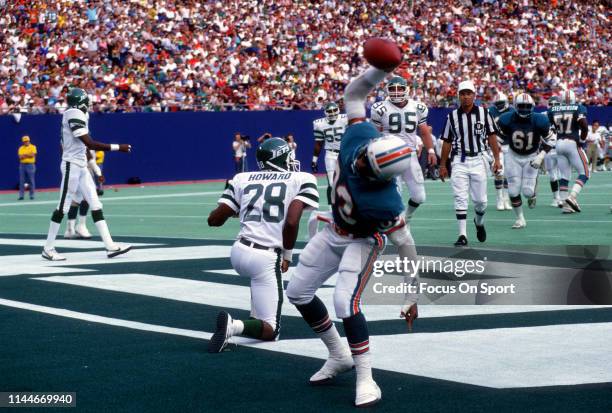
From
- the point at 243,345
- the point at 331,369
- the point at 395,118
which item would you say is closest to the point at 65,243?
the point at 395,118

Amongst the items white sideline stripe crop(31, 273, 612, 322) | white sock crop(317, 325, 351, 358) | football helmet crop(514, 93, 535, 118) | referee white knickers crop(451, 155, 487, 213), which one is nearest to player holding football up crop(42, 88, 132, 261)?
white sideline stripe crop(31, 273, 612, 322)

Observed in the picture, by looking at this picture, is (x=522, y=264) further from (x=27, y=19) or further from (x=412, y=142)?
(x=27, y=19)

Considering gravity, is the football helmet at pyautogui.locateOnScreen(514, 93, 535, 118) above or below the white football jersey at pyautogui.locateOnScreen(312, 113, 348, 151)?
above

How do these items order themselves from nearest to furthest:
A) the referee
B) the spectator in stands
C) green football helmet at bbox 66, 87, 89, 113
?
green football helmet at bbox 66, 87, 89, 113 < the referee < the spectator in stands

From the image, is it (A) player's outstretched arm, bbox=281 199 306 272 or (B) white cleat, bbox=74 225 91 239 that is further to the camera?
(B) white cleat, bbox=74 225 91 239

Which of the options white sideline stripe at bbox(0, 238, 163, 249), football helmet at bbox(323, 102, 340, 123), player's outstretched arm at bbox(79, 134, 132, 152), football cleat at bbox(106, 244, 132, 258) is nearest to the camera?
player's outstretched arm at bbox(79, 134, 132, 152)

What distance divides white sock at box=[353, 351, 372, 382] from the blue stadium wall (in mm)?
26610

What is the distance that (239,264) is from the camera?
772 cm

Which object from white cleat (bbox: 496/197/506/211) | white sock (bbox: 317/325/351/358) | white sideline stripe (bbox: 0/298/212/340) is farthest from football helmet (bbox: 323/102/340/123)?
white sock (bbox: 317/325/351/358)

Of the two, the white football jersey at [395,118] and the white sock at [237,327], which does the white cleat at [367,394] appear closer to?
the white sock at [237,327]

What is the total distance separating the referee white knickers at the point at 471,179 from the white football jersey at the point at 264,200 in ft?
22.0

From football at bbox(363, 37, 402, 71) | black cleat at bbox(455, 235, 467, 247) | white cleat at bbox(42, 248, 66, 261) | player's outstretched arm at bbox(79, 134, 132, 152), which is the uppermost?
football at bbox(363, 37, 402, 71)

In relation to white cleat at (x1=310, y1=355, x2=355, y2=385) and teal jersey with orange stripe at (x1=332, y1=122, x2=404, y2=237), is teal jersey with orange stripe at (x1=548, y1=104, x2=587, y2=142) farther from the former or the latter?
teal jersey with orange stripe at (x1=332, y1=122, x2=404, y2=237)

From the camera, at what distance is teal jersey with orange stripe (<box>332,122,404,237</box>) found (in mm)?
5945
